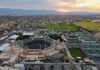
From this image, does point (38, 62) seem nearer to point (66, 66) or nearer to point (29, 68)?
point (29, 68)

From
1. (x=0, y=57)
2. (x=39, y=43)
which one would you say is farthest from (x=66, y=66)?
(x=39, y=43)

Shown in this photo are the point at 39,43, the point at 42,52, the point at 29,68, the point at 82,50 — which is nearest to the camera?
the point at 29,68

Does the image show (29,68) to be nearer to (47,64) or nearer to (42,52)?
(47,64)

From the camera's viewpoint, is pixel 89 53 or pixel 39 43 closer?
pixel 89 53

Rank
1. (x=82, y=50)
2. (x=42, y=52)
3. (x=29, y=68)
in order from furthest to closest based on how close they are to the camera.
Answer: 1. (x=82, y=50)
2. (x=42, y=52)
3. (x=29, y=68)

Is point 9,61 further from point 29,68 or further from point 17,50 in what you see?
point 17,50

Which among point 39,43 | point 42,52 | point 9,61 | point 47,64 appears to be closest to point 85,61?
point 47,64

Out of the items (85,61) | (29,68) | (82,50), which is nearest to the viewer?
(29,68)

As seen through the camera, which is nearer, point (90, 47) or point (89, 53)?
point (89, 53)
